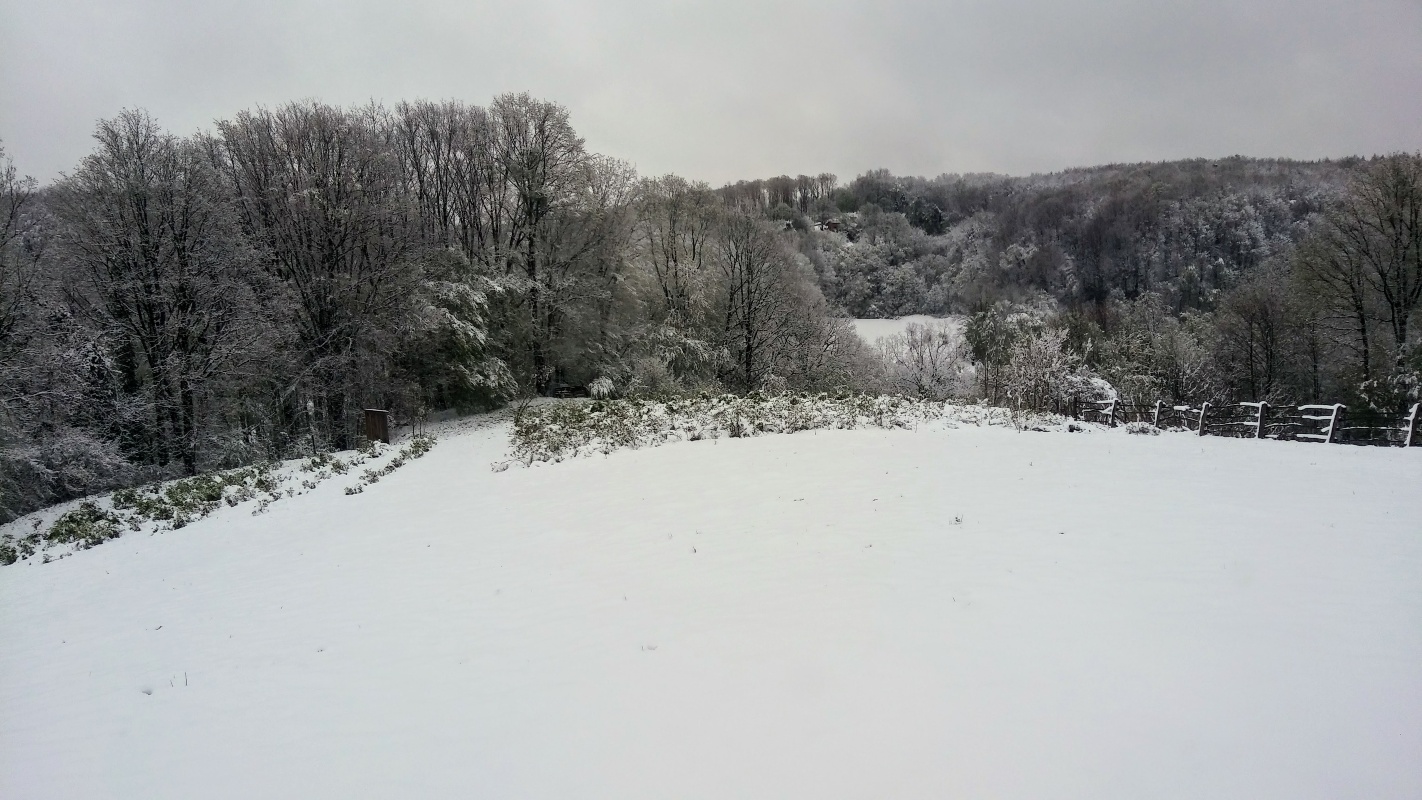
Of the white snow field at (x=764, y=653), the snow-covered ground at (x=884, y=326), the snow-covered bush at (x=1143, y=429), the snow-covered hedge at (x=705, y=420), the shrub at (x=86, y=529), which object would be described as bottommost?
the shrub at (x=86, y=529)

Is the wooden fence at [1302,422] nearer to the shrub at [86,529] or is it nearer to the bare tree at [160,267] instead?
the shrub at [86,529]

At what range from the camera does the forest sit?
16578 mm

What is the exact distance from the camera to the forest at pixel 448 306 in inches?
653

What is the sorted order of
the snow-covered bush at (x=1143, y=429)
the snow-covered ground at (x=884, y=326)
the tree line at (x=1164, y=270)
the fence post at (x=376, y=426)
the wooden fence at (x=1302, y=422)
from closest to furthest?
the wooden fence at (x=1302, y=422) → the snow-covered bush at (x=1143, y=429) → the fence post at (x=376, y=426) → the tree line at (x=1164, y=270) → the snow-covered ground at (x=884, y=326)

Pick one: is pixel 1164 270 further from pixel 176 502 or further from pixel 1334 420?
pixel 176 502

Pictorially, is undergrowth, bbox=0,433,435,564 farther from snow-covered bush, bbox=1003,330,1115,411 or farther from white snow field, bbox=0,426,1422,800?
snow-covered bush, bbox=1003,330,1115,411

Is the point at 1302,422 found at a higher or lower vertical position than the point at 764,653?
lower

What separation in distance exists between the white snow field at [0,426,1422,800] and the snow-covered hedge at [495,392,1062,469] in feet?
15.5

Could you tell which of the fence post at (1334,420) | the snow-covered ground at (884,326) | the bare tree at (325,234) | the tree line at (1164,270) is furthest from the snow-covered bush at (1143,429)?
the snow-covered ground at (884,326)

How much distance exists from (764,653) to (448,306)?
22.1 meters

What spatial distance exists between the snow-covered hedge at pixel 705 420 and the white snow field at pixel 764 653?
4725 millimetres

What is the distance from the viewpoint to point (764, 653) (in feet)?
14.4

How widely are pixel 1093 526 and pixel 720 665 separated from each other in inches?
195

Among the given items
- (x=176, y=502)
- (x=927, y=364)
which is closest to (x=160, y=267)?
(x=176, y=502)
